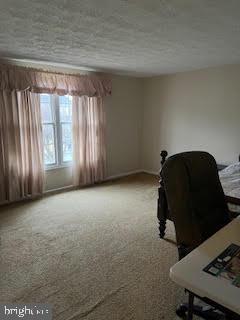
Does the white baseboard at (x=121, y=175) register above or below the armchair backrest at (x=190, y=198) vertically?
below

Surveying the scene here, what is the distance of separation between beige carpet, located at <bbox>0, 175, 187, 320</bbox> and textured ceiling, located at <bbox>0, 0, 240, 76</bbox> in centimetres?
223

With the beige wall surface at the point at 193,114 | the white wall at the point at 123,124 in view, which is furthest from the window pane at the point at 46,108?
the beige wall surface at the point at 193,114

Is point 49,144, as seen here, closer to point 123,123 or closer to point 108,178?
point 108,178

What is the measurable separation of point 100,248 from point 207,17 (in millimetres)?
2456

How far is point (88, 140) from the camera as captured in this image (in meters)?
4.88

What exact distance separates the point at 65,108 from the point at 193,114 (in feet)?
8.27

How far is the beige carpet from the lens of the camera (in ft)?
6.24

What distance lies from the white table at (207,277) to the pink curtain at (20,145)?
3.43m

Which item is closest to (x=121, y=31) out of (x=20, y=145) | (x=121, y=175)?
(x=20, y=145)

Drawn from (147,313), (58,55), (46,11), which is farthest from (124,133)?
(147,313)

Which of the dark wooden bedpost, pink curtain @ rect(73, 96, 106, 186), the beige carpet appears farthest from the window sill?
the dark wooden bedpost

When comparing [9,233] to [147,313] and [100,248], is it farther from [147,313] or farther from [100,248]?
[147,313]

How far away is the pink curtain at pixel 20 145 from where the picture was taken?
12.3ft

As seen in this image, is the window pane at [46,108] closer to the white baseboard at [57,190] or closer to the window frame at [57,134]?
the window frame at [57,134]
